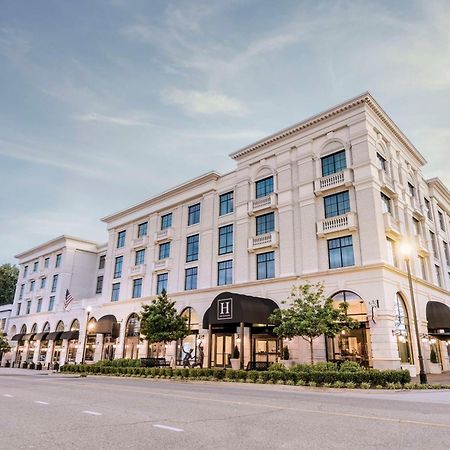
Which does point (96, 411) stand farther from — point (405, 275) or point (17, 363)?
point (17, 363)

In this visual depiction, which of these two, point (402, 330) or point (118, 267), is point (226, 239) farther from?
point (118, 267)

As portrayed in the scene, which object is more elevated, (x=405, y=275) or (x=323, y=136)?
(x=323, y=136)

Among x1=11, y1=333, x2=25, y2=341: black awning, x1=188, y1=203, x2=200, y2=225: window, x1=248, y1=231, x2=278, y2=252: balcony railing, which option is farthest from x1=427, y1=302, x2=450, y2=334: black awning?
x1=11, y1=333, x2=25, y2=341: black awning

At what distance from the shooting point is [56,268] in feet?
190

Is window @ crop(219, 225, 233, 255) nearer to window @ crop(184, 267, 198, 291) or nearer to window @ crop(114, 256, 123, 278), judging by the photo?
window @ crop(184, 267, 198, 291)

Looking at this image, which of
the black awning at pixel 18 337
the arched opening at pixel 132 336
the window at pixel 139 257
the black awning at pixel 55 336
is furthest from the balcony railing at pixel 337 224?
the black awning at pixel 18 337

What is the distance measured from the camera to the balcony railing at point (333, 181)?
28.7 metres

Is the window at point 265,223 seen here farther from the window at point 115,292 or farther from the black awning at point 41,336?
the black awning at point 41,336

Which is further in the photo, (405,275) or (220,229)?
(220,229)

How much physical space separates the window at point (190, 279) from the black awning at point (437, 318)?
64.8ft

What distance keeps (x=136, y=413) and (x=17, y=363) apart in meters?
58.2

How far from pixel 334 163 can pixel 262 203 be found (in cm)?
674

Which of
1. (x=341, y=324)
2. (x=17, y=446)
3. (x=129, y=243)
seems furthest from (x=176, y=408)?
(x=129, y=243)

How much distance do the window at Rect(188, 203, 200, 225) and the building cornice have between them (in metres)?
6.71
